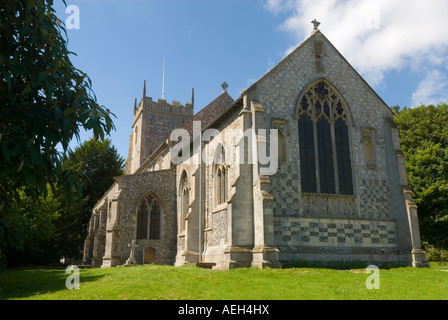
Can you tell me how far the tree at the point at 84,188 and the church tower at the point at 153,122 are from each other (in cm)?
274

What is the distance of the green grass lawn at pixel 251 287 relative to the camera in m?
10.6

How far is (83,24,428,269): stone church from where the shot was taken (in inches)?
709

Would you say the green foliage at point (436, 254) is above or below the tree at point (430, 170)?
below

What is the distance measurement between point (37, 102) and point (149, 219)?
2197cm

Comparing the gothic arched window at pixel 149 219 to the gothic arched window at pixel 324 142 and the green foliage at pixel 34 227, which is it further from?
the gothic arched window at pixel 324 142

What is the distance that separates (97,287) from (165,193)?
1544cm

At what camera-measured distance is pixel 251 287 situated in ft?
39.2

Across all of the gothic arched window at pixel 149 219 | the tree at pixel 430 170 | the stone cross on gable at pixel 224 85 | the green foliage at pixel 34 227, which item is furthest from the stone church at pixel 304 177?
the stone cross on gable at pixel 224 85

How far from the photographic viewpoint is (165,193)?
2820 centimetres

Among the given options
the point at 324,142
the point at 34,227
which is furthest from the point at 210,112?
the point at 34,227

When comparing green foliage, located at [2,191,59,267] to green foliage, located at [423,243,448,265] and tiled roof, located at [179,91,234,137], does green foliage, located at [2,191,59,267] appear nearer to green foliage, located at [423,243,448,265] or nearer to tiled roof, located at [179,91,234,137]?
tiled roof, located at [179,91,234,137]

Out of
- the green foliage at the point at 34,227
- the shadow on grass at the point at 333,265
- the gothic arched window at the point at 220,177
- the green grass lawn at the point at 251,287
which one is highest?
the gothic arched window at the point at 220,177

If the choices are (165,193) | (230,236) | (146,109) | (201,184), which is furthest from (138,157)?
(230,236)

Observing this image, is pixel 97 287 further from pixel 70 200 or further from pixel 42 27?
pixel 42 27
